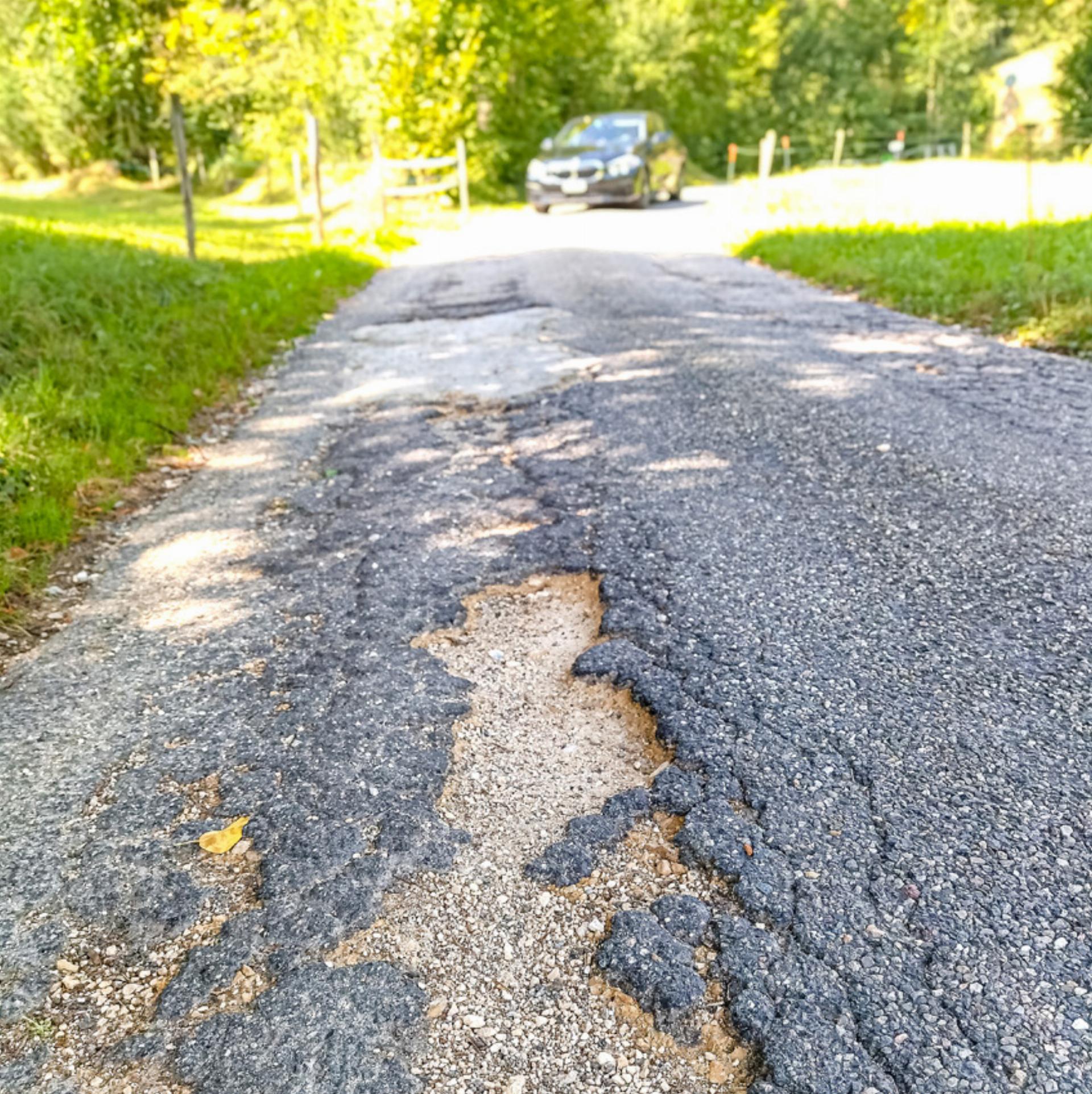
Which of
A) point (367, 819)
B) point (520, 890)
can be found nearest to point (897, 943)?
point (520, 890)

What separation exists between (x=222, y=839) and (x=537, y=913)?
0.72 meters

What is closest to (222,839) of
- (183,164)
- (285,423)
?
(285,423)

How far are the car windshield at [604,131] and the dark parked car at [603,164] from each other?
11 millimetres

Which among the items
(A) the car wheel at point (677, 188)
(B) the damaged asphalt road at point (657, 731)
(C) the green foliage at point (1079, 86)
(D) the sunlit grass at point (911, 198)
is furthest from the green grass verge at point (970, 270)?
(C) the green foliage at point (1079, 86)

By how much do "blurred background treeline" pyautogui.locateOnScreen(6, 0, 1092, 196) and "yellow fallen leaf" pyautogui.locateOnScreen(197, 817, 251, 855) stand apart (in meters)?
8.16

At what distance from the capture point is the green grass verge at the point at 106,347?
3.81 metres

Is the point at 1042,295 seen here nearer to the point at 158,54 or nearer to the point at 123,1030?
the point at 123,1030

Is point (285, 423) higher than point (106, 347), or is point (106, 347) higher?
point (106, 347)

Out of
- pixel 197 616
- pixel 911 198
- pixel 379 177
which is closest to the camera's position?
pixel 197 616

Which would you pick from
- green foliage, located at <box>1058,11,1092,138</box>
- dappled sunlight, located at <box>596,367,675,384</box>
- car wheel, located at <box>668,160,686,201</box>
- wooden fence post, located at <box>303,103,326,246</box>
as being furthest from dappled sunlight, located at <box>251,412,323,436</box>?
green foliage, located at <box>1058,11,1092,138</box>

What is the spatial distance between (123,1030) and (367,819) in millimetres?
593

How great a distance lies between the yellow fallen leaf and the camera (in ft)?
6.54

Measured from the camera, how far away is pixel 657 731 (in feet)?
7.51

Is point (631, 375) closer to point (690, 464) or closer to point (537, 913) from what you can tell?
point (690, 464)
